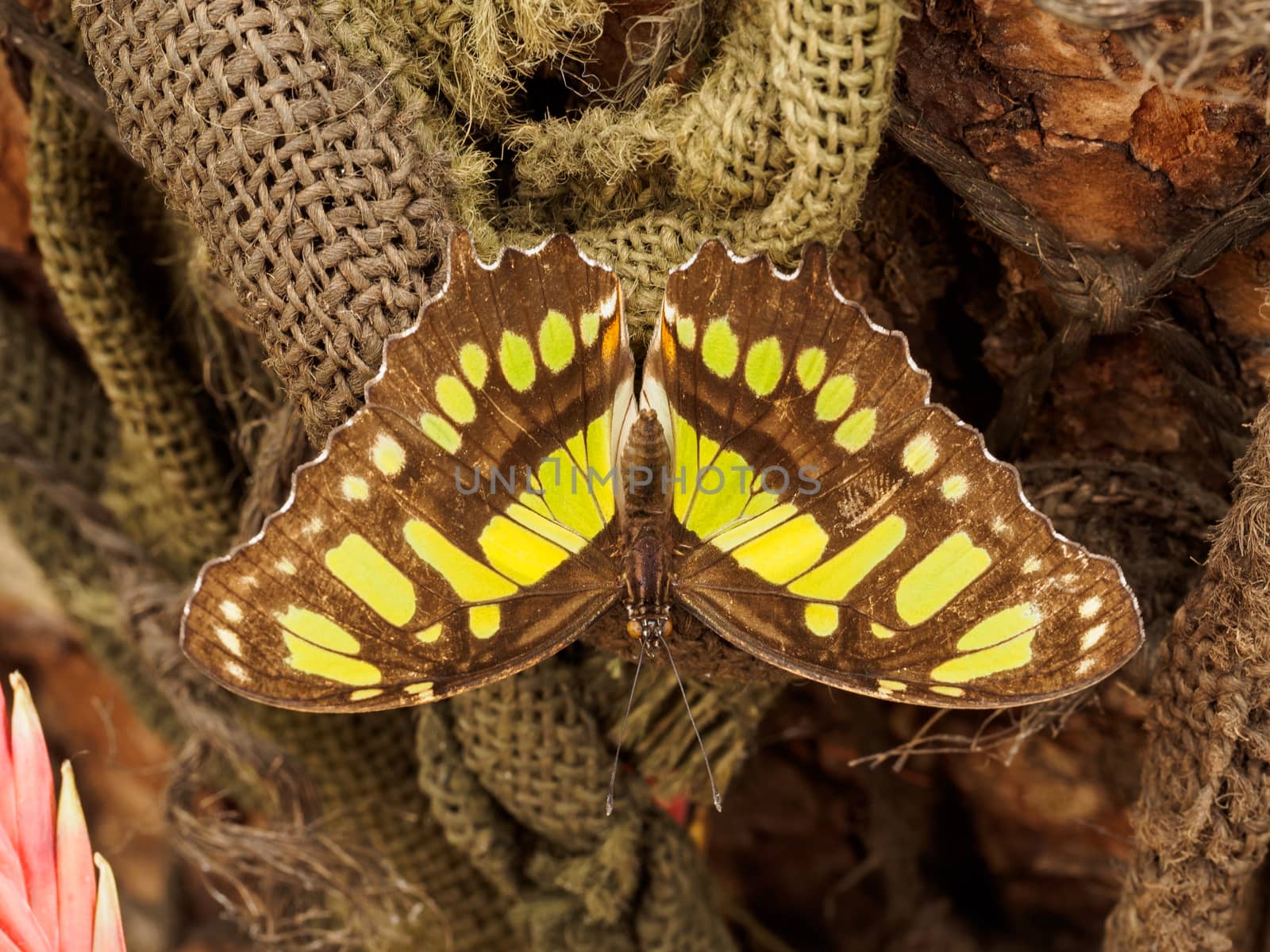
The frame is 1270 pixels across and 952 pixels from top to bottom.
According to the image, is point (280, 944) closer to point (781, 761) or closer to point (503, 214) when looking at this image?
point (781, 761)

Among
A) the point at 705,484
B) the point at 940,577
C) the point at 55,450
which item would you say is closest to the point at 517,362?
the point at 705,484

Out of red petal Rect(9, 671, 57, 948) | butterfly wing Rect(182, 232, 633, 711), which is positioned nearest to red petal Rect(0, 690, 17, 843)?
red petal Rect(9, 671, 57, 948)

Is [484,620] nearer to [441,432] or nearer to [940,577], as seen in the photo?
[441,432]

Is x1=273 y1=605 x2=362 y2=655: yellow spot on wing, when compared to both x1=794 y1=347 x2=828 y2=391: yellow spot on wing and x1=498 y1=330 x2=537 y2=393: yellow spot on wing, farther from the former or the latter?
x1=794 y1=347 x2=828 y2=391: yellow spot on wing

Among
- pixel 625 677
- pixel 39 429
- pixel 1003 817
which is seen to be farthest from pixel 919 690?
pixel 39 429

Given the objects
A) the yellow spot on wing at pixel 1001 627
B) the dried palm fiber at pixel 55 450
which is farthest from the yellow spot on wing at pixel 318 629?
the dried palm fiber at pixel 55 450

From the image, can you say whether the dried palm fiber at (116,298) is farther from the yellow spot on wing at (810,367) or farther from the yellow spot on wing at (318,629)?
the yellow spot on wing at (810,367)
